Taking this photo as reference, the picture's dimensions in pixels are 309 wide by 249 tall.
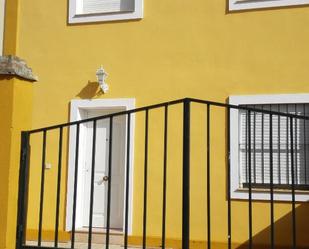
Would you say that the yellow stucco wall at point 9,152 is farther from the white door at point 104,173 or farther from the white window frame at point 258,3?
the white window frame at point 258,3

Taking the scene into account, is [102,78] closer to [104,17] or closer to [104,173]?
[104,17]

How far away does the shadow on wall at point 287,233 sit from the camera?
762 centimetres

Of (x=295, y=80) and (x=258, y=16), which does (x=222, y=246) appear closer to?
(x=295, y=80)

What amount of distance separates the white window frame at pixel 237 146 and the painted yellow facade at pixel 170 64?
107mm

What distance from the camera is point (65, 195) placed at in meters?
8.73

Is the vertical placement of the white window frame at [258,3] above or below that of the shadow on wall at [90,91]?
above

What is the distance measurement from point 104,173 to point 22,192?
390cm

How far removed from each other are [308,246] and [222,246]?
1.29 m

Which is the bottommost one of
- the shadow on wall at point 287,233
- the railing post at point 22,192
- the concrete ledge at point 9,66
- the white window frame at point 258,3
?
the shadow on wall at point 287,233

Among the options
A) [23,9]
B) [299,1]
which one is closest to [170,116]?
[299,1]

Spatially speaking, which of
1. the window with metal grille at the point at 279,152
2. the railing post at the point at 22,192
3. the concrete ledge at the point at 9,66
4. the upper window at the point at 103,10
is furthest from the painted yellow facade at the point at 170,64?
the concrete ledge at the point at 9,66

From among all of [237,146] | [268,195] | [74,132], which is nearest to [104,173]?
[74,132]

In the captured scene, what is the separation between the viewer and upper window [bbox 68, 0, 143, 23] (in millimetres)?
8742

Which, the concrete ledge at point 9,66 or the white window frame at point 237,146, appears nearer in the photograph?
the concrete ledge at point 9,66
